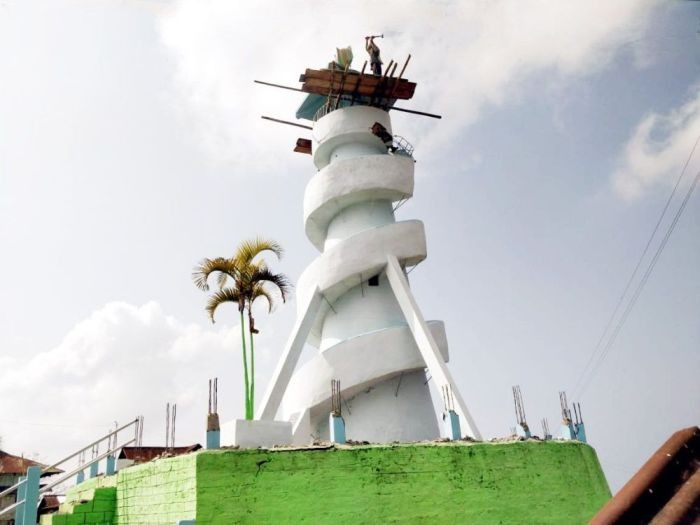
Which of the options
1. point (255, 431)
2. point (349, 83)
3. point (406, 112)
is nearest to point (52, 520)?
point (255, 431)

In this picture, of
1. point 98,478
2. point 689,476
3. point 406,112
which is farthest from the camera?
point 406,112

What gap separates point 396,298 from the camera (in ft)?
52.0

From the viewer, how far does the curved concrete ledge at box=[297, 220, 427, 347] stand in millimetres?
15352

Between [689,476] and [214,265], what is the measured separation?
13532 millimetres

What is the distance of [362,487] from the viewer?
27.7 feet

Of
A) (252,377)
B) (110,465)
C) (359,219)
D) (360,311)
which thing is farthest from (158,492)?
(359,219)

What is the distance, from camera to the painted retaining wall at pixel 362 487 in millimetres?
7910

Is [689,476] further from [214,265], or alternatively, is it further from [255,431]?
[214,265]

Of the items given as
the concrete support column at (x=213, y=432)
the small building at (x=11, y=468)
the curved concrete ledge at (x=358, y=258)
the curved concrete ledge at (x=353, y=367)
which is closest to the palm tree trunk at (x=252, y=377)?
the curved concrete ledge at (x=353, y=367)

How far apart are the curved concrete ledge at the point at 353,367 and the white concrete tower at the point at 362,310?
0.08 ft

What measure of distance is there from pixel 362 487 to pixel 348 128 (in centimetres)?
1177

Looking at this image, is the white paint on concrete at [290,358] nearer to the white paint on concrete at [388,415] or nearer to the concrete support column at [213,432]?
the white paint on concrete at [388,415]

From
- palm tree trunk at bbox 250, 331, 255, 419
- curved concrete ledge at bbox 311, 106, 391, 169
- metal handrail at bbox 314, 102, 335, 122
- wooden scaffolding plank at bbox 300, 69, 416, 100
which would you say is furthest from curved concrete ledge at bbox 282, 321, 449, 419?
wooden scaffolding plank at bbox 300, 69, 416, 100

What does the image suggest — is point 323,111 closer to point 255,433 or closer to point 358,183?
point 358,183
